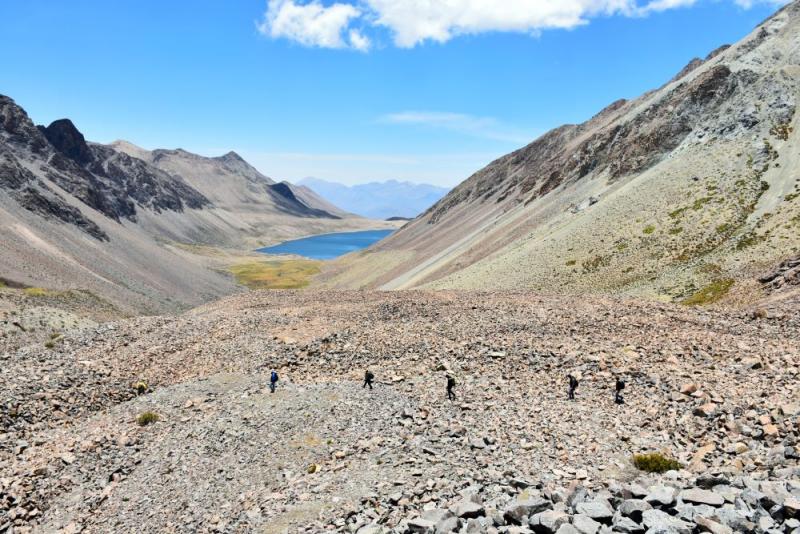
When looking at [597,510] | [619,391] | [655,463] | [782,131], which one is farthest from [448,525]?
[782,131]

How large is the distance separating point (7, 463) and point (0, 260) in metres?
69.3

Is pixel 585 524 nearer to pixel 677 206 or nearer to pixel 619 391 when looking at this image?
pixel 619 391

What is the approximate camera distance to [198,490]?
2062 centimetres

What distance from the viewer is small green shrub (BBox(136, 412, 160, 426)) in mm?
26922

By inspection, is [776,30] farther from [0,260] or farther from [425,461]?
[0,260]

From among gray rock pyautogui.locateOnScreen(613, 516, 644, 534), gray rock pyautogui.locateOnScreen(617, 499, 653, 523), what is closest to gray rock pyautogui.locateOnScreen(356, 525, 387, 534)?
gray rock pyautogui.locateOnScreen(613, 516, 644, 534)

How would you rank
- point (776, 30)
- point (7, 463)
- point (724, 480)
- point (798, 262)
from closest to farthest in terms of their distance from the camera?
point (724, 480) < point (7, 463) < point (798, 262) < point (776, 30)

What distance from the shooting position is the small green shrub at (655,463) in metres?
17.1

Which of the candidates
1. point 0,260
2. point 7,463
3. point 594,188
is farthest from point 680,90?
point 0,260

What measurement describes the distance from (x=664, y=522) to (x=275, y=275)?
554 ft

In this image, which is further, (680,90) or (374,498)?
(680,90)

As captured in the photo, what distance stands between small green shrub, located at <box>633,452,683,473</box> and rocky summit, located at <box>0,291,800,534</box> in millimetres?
496

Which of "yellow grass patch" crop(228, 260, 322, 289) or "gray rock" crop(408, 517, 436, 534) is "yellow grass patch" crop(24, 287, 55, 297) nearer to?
"gray rock" crop(408, 517, 436, 534)

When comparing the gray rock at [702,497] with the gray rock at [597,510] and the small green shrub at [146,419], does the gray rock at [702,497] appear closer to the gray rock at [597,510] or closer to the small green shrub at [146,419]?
the gray rock at [597,510]
